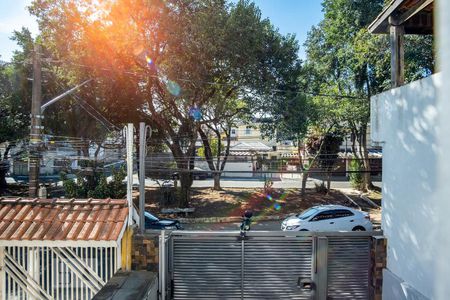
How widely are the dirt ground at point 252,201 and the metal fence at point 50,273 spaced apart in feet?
39.5

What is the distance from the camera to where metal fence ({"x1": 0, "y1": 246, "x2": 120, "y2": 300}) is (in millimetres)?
4551

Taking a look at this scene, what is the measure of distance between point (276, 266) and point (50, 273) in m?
3.08

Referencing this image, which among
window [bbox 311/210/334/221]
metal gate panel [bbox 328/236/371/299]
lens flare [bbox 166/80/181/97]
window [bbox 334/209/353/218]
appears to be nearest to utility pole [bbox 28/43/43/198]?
lens flare [bbox 166/80/181/97]

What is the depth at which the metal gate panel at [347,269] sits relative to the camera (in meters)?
5.01

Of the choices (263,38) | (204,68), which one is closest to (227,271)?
(204,68)

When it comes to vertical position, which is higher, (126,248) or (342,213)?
(126,248)

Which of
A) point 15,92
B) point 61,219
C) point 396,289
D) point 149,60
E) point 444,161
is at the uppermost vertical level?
point 149,60

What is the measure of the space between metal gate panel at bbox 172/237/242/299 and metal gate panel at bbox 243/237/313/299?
17 centimetres

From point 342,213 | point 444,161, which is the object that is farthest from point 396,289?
point 342,213

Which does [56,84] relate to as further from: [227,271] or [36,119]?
[227,271]

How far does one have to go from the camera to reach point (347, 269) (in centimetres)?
504

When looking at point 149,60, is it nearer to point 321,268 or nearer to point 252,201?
point 252,201

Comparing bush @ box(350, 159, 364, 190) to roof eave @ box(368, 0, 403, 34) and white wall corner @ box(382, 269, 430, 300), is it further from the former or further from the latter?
white wall corner @ box(382, 269, 430, 300)

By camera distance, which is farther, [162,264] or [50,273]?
[162,264]
